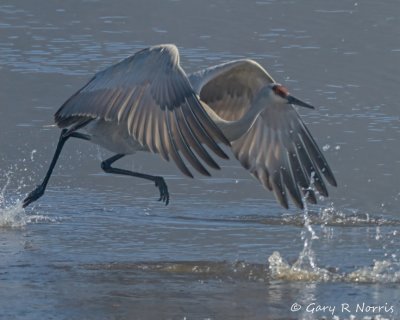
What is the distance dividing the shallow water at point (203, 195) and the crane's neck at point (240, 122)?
663 millimetres

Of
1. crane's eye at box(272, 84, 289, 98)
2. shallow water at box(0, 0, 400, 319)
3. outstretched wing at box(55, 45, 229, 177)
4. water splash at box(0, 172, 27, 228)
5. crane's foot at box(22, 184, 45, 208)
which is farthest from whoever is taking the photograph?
crane's foot at box(22, 184, 45, 208)

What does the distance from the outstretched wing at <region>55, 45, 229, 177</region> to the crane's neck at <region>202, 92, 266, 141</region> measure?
2.00 ft

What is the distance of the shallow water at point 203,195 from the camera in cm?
723

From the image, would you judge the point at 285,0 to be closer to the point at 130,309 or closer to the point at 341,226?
the point at 341,226

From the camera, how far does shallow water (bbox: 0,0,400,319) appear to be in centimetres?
723

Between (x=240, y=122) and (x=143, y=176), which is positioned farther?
(x=143, y=176)

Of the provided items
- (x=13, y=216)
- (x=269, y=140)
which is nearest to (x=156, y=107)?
(x=269, y=140)

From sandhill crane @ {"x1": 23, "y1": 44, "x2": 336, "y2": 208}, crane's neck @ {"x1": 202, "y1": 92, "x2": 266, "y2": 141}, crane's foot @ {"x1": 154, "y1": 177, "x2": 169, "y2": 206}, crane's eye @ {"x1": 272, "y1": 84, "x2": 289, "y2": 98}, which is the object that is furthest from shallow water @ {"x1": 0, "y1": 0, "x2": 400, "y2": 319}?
crane's eye @ {"x1": 272, "y1": 84, "x2": 289, "y2": 98}

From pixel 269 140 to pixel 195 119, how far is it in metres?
1.60

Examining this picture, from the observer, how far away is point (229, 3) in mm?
15188

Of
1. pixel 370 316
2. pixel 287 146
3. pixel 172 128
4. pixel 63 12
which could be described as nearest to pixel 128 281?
pixel 172 128

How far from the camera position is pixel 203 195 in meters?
9.59

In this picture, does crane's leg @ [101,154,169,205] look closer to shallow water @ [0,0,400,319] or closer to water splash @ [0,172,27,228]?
shallow water @ [0,0,400,319]

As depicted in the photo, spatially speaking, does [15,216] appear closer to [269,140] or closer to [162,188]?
[162,188]
